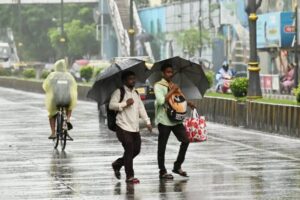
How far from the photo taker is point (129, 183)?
14242mm

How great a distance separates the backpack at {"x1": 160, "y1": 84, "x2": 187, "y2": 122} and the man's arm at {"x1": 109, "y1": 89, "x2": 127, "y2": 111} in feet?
2.33

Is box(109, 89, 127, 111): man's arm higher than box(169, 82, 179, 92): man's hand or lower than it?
lower

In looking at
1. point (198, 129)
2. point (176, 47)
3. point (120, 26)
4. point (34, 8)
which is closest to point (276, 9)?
point (176, 47)

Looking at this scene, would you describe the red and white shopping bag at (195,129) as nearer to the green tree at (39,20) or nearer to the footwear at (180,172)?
the footwear at (180,172)

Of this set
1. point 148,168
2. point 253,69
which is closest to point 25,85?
point 253,69

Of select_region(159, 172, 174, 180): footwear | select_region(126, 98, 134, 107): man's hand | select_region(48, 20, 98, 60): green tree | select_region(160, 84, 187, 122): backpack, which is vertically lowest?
select_region(48, 20, 98, 60): green tree

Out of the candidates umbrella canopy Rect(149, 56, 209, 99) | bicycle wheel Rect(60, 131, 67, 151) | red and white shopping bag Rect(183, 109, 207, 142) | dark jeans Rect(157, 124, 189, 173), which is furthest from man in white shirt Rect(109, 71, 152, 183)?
bicycle wheel Rect(60, 131, 67, 151)

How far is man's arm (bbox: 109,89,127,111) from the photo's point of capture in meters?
14.1

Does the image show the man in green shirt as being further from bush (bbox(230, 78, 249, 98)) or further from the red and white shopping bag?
bush (bbox(230, 78, 249, 98))

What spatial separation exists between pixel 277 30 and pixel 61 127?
1485 inches

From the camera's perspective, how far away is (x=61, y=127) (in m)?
20.3

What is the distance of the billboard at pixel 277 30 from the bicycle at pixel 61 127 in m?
36.5

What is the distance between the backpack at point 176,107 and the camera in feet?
47.6

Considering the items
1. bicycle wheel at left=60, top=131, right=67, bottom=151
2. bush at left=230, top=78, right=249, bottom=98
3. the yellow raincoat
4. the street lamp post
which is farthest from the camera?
bush at left=230, top=78, right=249, bottom=98
